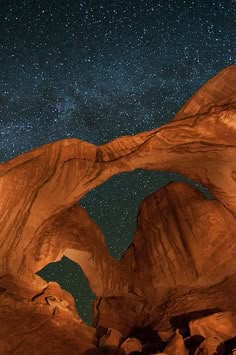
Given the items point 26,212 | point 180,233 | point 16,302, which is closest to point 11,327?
point 16,302

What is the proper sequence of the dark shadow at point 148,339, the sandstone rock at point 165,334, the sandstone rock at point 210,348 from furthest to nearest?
the sandstone rock at point 165,334 → the dark shadow at point 148,339 → the sandstone rock at point 210,348

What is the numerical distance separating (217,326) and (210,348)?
1.19m

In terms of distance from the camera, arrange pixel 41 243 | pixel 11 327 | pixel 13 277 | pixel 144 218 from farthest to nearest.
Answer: pixel 144 218
pixel 41 243
pixel 13 277
pixel 11 327

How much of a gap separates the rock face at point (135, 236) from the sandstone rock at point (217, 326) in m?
0.11

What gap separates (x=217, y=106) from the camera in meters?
9.67

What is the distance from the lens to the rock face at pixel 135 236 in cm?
877

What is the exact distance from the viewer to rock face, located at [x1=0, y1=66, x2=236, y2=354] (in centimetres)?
877

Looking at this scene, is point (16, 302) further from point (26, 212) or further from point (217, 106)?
point (217, 106)

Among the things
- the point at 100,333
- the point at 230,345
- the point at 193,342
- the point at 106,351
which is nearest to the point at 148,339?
the point at 100,333

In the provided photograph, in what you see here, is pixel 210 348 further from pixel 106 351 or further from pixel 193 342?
pixel 106 351

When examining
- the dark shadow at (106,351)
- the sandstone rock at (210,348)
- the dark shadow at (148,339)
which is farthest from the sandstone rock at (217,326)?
the dark shadow at (106,351)

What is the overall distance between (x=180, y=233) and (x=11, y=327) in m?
5.38

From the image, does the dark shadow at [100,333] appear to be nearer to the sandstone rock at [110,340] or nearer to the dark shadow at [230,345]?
the sandstone rock at [110,340]

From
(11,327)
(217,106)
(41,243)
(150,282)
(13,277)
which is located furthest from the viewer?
(150,282)
